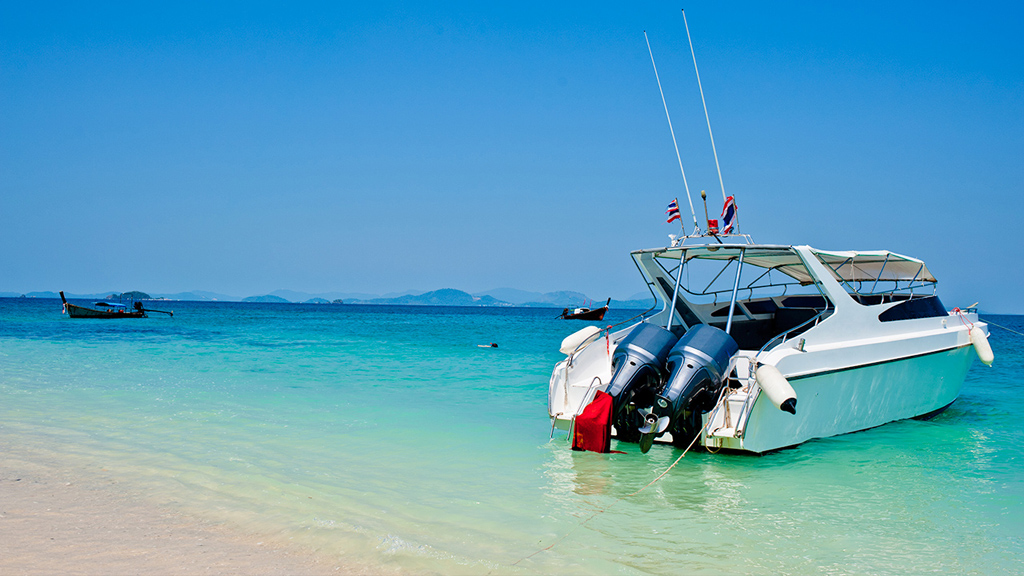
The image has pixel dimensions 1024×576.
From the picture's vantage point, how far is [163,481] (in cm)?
525

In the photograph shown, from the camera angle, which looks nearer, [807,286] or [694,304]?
[694,304]

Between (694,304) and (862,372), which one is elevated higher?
(694,304)

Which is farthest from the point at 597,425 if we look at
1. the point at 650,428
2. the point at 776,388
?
the point at 776,388

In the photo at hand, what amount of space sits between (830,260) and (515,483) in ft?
17.6

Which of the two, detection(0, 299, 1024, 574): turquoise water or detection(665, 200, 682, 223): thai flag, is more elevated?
detection(665, 200, 682, 223): thai flag

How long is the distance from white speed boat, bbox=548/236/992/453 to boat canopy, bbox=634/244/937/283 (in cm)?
3

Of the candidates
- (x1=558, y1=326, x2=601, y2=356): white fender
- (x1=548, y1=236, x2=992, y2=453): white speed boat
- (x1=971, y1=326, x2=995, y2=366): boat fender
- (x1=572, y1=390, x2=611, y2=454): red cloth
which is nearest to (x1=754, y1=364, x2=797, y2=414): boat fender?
(x1=548, y1=236, x2=992, y2=453): white speed boat

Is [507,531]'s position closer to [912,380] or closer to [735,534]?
[735,534]

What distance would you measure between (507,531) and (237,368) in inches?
474

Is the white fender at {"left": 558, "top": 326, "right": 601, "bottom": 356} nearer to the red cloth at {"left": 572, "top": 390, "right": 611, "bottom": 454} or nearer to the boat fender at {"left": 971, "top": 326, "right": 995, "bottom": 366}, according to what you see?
the red cloth at {"left": 572, "top": 390, "right": 611, "bottom": 454}

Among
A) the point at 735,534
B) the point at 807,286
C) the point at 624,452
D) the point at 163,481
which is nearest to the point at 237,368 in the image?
the point at 163,481

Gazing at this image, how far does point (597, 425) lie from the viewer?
20.2 ft

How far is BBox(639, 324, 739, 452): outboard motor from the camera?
5879mm

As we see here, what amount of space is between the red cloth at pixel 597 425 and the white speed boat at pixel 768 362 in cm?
9
